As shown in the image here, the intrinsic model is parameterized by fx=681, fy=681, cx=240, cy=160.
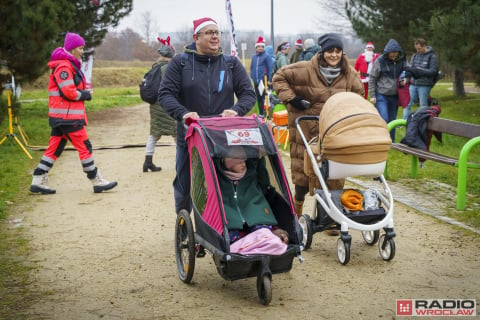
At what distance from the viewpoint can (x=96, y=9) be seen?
76.4 feet

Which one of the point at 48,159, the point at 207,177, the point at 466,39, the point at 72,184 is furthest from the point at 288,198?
the point at 466,39

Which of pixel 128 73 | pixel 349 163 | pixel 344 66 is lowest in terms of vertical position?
pixel 128 73

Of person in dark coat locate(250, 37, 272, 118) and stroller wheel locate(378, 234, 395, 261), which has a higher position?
person in dark coat locate(250, 37, 272, 118)

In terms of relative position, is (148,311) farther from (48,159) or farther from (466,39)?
(466,39)

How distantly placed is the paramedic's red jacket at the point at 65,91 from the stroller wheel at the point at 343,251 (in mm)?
4548

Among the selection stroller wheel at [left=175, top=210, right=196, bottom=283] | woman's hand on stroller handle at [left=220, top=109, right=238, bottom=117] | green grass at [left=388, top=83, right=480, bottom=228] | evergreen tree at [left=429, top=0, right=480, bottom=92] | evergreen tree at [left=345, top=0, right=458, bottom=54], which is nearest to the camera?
stroller wheel at [left=175, top=210, right=196, bottom=283]

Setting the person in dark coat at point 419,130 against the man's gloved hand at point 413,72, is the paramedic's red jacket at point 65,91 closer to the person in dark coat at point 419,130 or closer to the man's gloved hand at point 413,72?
the person in dark coat at point 419,130

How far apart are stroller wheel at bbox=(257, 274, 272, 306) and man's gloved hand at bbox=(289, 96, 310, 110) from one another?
225 centimetres

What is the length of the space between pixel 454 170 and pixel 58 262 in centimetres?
667

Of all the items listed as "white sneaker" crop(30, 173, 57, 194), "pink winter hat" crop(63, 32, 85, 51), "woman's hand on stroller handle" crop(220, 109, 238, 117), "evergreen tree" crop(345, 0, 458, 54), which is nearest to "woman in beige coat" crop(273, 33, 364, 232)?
"woman's hand on stroller handle" crop(220, 109, 238, 117)

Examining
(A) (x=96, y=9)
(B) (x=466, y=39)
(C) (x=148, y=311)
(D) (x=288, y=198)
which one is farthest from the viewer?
(A) (x=96, y=9)

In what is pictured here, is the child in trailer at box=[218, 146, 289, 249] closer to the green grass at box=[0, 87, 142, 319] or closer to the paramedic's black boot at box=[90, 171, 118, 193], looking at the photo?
A: the green grass at box=[0, 87, 142, 319]

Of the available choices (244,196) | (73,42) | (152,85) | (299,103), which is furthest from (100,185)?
(244,196)

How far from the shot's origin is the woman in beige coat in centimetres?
660
